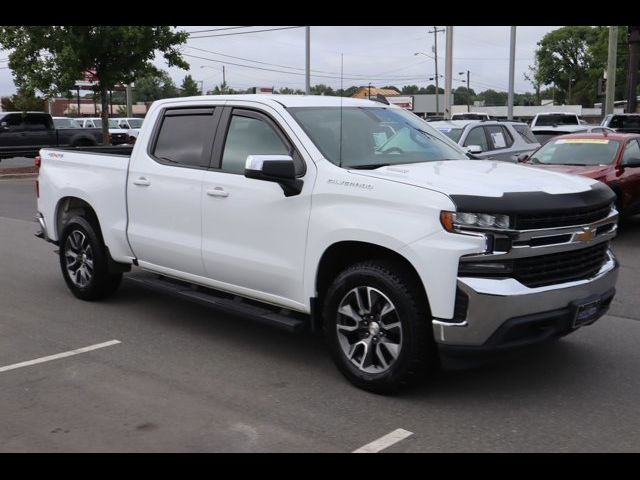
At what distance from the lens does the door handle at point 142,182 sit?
6.10m

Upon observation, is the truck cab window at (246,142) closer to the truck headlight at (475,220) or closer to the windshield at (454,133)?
the truck headlight at (475,220)

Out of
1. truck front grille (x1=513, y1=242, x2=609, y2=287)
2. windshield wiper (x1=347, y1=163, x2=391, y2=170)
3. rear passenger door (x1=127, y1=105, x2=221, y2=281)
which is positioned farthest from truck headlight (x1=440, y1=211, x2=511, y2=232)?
rear passenger door (x1=127, y1=105, x2=221, y2=281)

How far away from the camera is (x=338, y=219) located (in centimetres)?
466

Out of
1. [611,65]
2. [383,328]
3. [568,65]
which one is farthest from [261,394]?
[568,65]

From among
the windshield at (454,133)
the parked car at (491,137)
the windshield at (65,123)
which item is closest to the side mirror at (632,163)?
the parked car at (491,137)

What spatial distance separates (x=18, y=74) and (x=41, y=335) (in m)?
18.7

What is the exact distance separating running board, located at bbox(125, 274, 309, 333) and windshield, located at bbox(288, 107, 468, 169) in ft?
3.86

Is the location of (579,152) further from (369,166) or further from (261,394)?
(261,394)

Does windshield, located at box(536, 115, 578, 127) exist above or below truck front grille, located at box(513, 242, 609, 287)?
above

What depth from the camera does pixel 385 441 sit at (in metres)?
3.92

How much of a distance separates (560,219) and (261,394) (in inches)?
87.0

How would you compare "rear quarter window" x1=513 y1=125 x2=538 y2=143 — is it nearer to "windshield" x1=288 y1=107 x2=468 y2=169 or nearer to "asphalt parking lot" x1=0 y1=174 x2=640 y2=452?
"asphalt parking lot" x1=0 y1=174 x2=640 y2=452

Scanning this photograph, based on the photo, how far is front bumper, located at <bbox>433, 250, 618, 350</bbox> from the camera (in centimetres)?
409

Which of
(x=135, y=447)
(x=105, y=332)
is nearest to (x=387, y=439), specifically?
(x=135, y=447)
